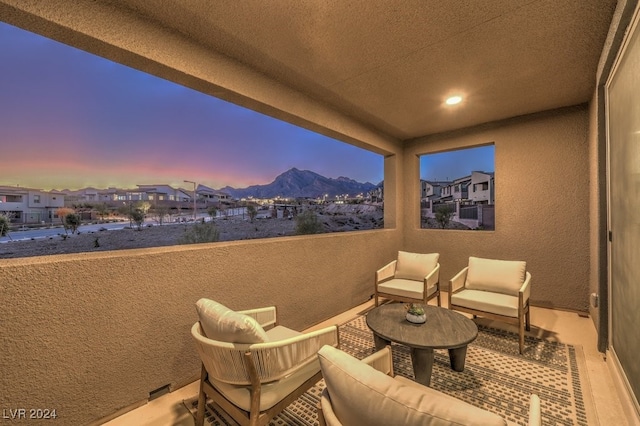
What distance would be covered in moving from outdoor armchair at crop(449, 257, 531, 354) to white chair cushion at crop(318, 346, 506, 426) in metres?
2.37

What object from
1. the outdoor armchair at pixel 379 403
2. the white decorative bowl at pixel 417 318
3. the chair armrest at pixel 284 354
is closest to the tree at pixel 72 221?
the chair armrest at pixel 284 354

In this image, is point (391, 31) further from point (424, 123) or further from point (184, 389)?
point (184, 389)

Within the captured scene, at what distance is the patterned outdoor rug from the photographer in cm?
178

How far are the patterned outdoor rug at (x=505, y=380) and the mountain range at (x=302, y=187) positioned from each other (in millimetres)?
2051

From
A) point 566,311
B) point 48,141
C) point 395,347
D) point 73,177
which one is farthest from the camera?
point 566,311

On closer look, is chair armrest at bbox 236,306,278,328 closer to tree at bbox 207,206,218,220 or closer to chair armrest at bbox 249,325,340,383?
Answer: chair armrest at bbox 249,325,340,383

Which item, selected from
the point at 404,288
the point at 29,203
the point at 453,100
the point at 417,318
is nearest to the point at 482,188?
the point at 453,100

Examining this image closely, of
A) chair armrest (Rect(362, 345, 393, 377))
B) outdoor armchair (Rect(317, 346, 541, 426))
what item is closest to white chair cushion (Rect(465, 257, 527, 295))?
chair armrest (Rect(362, 345, 393, 377))

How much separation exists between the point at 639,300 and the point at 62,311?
3.58m

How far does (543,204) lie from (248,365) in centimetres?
440

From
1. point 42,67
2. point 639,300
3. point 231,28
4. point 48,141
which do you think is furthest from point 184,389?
point 639,300

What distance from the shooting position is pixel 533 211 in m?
3.82

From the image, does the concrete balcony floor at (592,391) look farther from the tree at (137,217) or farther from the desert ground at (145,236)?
the tree at (137,217)

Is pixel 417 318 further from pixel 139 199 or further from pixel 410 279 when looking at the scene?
pixel 139 199
